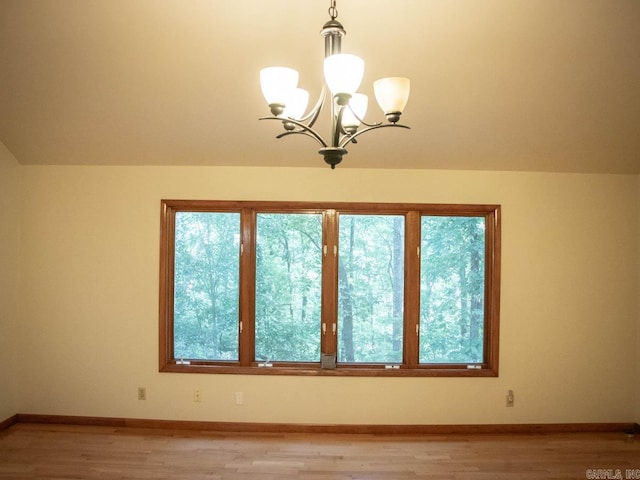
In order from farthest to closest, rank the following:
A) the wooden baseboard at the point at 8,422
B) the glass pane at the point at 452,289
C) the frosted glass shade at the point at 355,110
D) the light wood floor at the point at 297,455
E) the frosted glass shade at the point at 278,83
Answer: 1. the glass pane at the point at 452,289
2. the wooden baseboard at the point at 8,422
3. the light wood floor at the point at 297,455
4. the frosted glass shade at the point at 355,110
5. the frosted glass shade at the point at 278,83

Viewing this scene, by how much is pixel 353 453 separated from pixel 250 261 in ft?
5.74

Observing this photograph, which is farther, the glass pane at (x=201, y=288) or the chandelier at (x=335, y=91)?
the glass pane at (x=201, y=288)

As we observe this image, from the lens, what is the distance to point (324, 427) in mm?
3822

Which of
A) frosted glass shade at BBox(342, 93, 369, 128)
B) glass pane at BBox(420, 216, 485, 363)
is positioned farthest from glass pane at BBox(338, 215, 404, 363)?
frosted glass shade at BBox(342, 93, 369, 128)

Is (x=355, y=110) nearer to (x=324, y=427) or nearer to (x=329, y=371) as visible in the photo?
(x=329, y=371)

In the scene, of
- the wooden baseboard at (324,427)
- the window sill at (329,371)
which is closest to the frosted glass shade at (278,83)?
the window sill at (329,371)

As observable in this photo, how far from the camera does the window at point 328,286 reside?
3.93m

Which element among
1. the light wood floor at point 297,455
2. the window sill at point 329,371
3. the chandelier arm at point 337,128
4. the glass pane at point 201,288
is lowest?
the light wood floor at point 297,455

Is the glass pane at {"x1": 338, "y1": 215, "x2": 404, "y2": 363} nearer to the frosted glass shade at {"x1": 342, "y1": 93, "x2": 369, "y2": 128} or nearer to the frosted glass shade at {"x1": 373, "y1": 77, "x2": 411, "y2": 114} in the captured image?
the frosted glass shade at {"x1": 342, "y1": 93, "x2": 369, "y2": 128}

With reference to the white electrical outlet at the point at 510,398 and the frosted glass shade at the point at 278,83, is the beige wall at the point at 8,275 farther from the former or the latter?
the white electrical outlet at the point at 510,398

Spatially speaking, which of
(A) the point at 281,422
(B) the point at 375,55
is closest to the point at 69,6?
(B) the point at 375,55

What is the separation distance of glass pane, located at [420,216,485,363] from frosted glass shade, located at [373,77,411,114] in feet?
7.68

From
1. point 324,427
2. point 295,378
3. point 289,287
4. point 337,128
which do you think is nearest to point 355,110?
point 337,128

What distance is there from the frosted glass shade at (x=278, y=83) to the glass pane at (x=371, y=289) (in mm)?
2296
